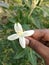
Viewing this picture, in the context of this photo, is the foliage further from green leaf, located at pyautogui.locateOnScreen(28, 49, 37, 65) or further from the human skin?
the human skin

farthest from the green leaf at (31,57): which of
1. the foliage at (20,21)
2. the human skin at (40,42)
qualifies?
the human skin at (40,42)

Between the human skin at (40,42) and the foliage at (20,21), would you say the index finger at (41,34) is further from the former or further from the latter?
the foliage at (20,21)

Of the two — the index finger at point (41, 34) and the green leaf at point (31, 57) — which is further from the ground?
the index finger at point (41, 34)

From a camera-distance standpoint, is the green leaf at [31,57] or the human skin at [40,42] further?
the green leaf at [31,57]

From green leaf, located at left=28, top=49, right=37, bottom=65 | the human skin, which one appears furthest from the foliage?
the human skin

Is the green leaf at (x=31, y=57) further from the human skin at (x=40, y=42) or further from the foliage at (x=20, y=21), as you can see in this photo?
the human skin at (x=40, y=42)

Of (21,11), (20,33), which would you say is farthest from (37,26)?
(20,33)

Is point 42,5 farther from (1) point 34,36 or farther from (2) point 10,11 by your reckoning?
(1) point 34,36
